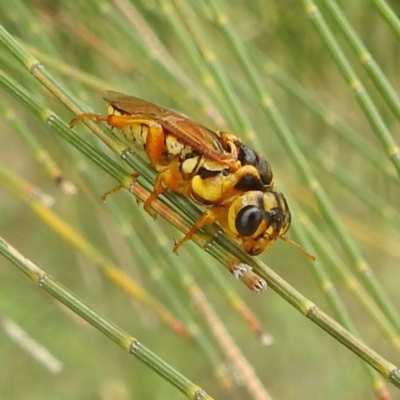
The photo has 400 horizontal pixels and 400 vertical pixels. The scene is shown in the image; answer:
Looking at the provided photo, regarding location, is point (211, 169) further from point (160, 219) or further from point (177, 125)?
point (160, 219)

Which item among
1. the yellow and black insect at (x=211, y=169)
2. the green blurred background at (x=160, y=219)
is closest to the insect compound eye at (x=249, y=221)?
the yellow and black insect at (x=211, y=169)

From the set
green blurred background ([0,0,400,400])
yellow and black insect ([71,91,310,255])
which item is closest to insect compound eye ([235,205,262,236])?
yellow and black insect ([71,91,310,255])

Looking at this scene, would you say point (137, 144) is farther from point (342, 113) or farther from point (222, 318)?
point (222, 318)

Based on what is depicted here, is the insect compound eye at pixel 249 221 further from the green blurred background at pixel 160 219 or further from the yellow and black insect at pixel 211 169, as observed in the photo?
the green blurred background at pixel 160 219

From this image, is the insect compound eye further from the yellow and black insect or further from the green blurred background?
the green blurred background

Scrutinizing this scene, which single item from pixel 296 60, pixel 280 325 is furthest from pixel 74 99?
pixel 280 325

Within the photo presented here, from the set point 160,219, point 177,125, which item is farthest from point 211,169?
point 160,219

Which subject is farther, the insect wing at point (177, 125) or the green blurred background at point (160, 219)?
the green blurred background at point (160, 219)
